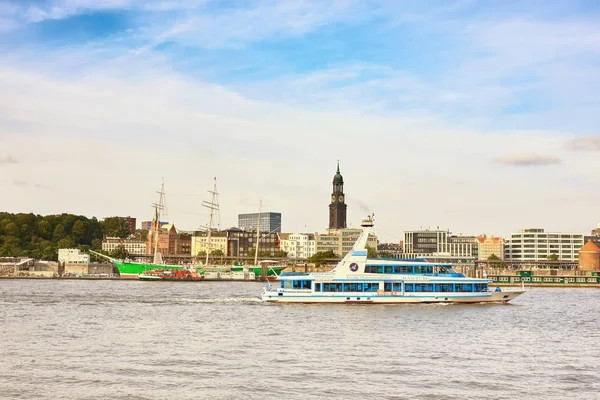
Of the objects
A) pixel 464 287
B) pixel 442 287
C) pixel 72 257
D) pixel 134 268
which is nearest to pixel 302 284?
Answer: pixel 442 287

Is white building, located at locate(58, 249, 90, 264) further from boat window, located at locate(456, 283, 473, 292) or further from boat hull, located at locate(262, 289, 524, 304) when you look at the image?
boat window, located at locate(456, 283, 473, 292)

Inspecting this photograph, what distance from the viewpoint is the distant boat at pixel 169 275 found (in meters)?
153

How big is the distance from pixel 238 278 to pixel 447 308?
331 ft

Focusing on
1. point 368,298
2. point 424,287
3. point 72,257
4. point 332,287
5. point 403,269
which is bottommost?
point 368,298

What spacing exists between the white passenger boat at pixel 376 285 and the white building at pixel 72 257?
12304 centimetres

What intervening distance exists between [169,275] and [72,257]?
47.1 metres

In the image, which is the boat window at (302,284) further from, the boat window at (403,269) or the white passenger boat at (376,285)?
the boat window at (403,269)

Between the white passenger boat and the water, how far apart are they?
669 cm

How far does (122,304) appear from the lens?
75.1 meters

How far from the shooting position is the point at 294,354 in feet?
132

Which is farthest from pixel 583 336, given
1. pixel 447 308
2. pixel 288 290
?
pixel 288 290

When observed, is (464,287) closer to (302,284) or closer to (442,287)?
(442,287)

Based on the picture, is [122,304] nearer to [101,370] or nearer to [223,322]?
[223,322]

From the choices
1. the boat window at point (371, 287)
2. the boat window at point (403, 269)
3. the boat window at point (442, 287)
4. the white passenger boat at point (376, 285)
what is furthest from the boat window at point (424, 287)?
the boat window at point (371, 287)
